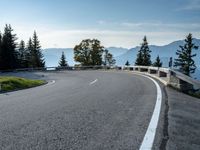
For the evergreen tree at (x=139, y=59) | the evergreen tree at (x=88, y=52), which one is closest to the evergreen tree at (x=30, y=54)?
the evergreen tree at (x=88, y=52)

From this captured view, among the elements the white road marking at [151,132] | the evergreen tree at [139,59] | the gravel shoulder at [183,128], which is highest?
the evergreen tree at [139,59]

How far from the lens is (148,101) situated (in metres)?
11.2

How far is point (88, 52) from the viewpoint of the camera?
3553 inches

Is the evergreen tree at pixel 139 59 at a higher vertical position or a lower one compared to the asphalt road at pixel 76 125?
higher

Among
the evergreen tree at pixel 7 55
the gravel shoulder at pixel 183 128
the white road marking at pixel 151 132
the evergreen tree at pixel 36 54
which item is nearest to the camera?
the white road marking at pixel 151 132

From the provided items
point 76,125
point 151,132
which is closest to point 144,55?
point 76,125

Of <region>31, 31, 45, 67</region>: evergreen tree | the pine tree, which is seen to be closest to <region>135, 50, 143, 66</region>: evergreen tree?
the pine tree

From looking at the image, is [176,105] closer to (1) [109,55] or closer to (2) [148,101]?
(2) [148,101]

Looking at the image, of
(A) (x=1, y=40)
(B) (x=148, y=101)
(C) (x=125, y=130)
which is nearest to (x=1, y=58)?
(A) (x=1, y=40)

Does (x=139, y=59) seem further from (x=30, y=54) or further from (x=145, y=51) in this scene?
(x=30, y=54)

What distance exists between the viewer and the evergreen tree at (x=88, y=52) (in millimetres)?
89062

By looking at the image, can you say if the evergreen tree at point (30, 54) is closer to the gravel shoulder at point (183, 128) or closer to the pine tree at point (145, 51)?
the pine tree at point (145, 51)

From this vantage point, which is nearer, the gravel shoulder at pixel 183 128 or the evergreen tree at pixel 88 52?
the gravel shoulder at pixel 183 128

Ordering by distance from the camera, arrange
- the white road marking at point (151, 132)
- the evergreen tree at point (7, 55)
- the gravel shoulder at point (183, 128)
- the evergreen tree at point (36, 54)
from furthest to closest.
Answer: the evergreen tree at point (36, 54) < the evergreen tree at point (7, 55) < the gravel shoulder at point (183, 128) < the white road marking at point (151, 132)
